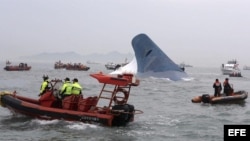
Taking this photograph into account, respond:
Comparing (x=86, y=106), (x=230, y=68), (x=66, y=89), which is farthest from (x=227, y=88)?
(x=230, y=68)

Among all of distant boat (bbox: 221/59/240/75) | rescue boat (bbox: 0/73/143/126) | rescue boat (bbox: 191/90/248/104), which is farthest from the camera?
distant boat (bbox: 221/59/240/75)

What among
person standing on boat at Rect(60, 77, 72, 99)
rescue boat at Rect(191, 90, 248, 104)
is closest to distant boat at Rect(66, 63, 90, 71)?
rescue boat at Rect(191, 90, 248, 104)

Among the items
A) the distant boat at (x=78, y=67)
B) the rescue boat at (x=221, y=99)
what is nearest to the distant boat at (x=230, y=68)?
the distant boat at (x=78, y=67)

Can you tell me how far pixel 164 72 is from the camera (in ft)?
137

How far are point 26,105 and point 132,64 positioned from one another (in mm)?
27777

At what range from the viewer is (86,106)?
16.5 meters

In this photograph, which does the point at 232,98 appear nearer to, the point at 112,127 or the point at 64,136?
the point at 112,127

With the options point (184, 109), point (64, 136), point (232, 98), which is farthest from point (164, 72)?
point (64, 136)

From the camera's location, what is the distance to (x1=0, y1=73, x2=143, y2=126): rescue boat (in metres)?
15.8

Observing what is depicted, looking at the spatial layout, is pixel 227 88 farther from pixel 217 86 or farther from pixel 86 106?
pixel 86 106

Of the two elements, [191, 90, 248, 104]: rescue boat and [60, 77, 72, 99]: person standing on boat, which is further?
[191, 90, 248, 104]: rescue boat

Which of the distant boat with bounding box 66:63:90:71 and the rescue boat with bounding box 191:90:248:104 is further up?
the distant boat with bounding box 66:63:90:71

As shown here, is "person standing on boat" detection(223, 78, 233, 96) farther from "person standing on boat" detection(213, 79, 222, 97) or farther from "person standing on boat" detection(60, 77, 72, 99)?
"person standing on boat" detection(60, 77, 72, 99)

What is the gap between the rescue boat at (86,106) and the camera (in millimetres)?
15789
